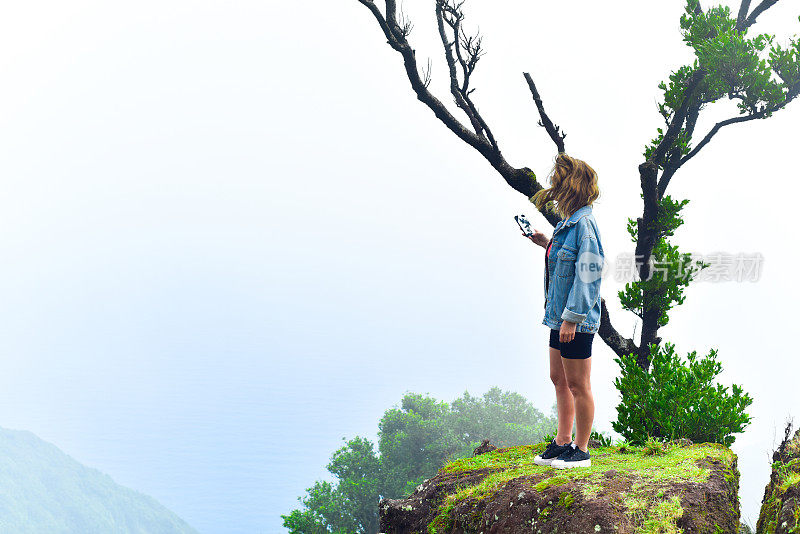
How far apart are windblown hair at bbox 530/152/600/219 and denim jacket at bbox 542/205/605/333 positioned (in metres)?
0.08

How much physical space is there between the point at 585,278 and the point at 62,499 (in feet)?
283

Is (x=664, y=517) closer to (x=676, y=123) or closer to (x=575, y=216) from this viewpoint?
(x=575, y=216)

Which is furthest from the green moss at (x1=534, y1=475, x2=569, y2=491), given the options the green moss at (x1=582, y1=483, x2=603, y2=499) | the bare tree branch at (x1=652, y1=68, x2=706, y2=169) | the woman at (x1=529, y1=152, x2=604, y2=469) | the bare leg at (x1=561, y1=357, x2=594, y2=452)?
the bare tree branch at (x1=652, y1=68, x2=706, y2=169)

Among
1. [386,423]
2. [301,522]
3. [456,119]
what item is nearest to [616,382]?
[456,119]

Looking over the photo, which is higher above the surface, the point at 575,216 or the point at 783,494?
the point at 575,216

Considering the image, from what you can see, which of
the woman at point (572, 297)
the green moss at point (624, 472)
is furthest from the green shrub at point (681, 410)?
the woman at point (572, 297)

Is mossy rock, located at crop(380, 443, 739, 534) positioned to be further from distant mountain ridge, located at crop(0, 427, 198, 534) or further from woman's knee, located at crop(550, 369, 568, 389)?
distant mountain ridge, located at crop(0, 427, 198, 534)

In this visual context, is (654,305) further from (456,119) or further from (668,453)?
(456,119)

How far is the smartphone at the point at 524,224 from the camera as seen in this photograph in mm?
6242

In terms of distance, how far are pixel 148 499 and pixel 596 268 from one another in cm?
8929

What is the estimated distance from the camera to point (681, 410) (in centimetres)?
699

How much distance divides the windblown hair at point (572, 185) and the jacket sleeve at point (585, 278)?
279 mm

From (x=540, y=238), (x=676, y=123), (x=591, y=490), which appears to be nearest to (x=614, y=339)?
(x=676, y=123)

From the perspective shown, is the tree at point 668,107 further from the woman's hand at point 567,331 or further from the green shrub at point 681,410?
the woman's hand at point 567,331
